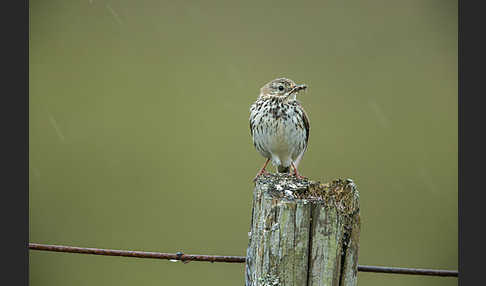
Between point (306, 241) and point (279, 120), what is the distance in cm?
282

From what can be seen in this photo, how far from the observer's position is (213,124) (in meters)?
9.27

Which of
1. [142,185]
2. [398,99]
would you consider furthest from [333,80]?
[142,185]

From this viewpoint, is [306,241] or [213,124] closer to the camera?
[306,241]

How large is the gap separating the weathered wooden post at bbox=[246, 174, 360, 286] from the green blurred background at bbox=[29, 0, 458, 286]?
→ 474 centimetres

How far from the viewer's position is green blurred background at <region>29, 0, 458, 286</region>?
7.80 m

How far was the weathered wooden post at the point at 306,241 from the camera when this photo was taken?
2457 mm

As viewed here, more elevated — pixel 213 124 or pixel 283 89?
pixel 283 89

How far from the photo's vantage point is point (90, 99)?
964cm

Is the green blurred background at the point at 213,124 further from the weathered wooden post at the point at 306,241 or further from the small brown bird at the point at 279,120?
the weathered wooden post at the point at 306,241

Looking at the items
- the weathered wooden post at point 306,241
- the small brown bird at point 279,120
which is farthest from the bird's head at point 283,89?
the weathered wooden post at point 306,241

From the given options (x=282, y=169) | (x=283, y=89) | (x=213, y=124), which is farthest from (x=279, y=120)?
(x=213, y=124)

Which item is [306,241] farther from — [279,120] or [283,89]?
[283,89]

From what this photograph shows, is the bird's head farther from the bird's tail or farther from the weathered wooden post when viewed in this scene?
the weathered wooden post

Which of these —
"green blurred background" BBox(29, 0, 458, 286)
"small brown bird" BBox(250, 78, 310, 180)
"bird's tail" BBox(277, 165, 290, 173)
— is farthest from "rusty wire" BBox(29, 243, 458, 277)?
"green blurred background" BBox(29, 0, 458, 286)
